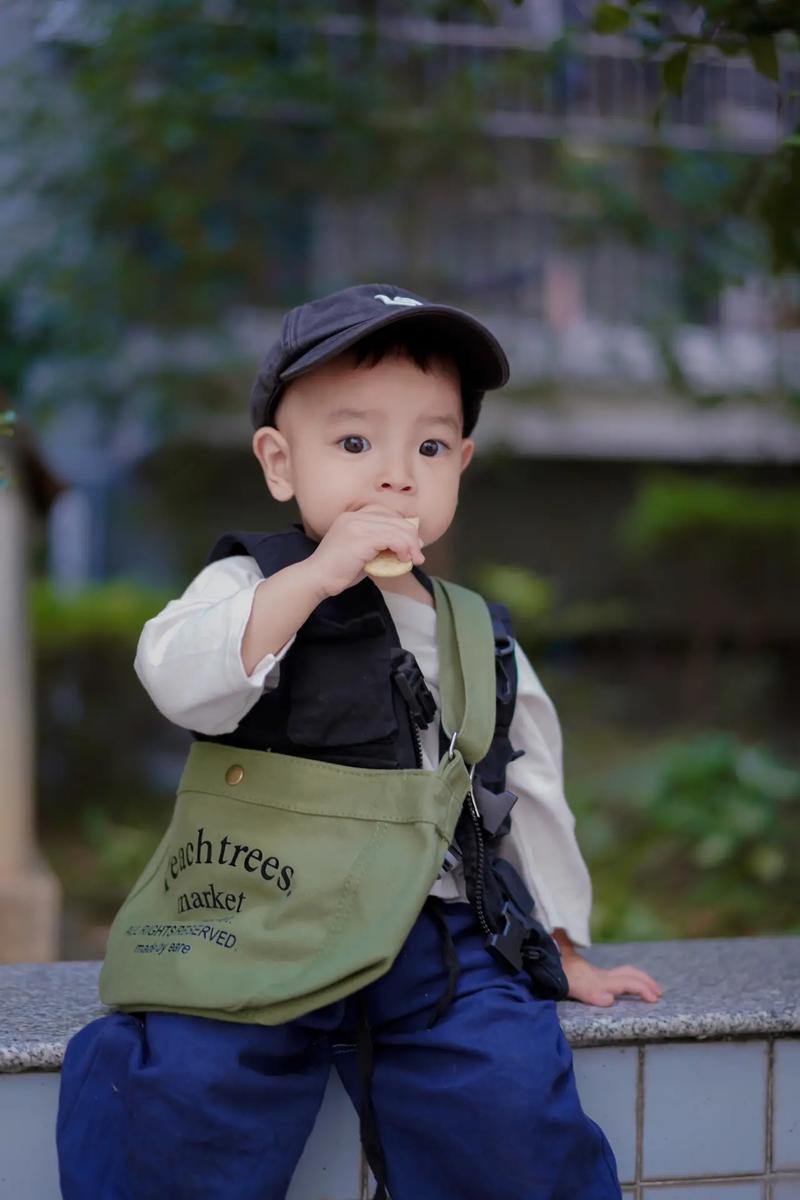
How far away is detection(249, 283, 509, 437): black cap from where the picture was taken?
171 centimetres

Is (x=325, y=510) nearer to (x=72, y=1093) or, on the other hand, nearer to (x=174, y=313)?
(x=72, y=1093)

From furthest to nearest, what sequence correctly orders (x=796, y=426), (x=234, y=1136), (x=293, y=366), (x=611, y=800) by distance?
(x=796, y=426), (x=611, y=800), (x=293, y=366), (x=234, y=1136)

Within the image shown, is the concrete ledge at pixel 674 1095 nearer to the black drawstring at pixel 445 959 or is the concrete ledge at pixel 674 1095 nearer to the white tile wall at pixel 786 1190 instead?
the white tile wall at pixel 786 1190

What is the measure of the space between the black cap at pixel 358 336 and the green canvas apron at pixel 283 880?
1.53 feet

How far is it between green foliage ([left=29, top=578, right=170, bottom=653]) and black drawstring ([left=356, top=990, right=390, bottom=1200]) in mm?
6310

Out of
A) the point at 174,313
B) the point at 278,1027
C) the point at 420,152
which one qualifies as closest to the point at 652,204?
the point at 420,152

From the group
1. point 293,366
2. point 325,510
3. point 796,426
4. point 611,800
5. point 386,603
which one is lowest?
point 611,800

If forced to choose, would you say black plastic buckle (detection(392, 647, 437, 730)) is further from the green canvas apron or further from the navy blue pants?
the navy blue pants

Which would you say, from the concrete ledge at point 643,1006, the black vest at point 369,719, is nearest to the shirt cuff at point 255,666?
the black vest at point 369,719

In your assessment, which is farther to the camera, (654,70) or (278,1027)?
(654,70)

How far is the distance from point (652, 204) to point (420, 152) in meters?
1.59

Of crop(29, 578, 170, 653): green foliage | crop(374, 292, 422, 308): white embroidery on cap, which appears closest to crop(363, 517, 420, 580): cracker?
crop(374, 292, 422, 308): white embroidery on cap

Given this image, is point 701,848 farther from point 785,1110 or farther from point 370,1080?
point 370,1080

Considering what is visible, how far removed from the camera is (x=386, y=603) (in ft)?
6.26
